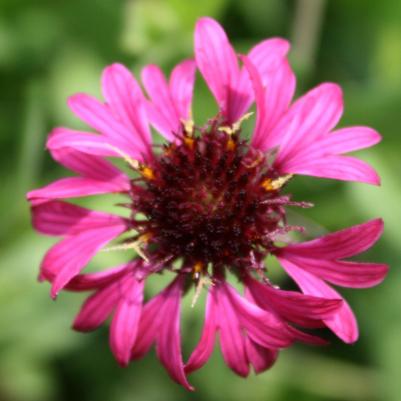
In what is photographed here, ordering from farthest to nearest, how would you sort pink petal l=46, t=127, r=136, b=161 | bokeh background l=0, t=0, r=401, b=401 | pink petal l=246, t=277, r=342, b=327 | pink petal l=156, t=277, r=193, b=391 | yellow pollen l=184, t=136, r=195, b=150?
bokeh background l=0, t=0, r=401, b=401
yellow pollen l=184, t=136, r=195, b=150
pink petal l=46, t=127, r=136, b=161
pink petal l=156, t=277, r=193, b=391
pink petal l=246, t=277, r=342, b=327

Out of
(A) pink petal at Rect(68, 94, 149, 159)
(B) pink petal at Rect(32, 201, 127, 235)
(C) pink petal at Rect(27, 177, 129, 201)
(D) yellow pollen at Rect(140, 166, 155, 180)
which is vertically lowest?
(B) pink petal at Rect(32, 201, 127, 235)

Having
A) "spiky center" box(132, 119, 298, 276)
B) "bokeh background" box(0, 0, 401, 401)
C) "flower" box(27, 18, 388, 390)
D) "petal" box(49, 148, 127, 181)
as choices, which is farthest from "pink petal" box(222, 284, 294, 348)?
"bokeh background" box(0, 0, 401, 401)

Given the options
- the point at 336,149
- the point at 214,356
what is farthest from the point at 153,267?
the point at 214,356

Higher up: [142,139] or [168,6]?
[168,6]

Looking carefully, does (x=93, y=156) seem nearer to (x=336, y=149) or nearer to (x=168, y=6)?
(x=336, y=149)

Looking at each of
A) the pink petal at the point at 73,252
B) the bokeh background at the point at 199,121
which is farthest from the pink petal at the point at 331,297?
the bokeh background at the point at 199,121

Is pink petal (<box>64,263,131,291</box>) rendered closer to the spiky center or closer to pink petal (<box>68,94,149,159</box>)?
the spiky center

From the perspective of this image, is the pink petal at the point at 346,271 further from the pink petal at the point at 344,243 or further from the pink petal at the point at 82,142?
the pink petal at the point at 82,142
